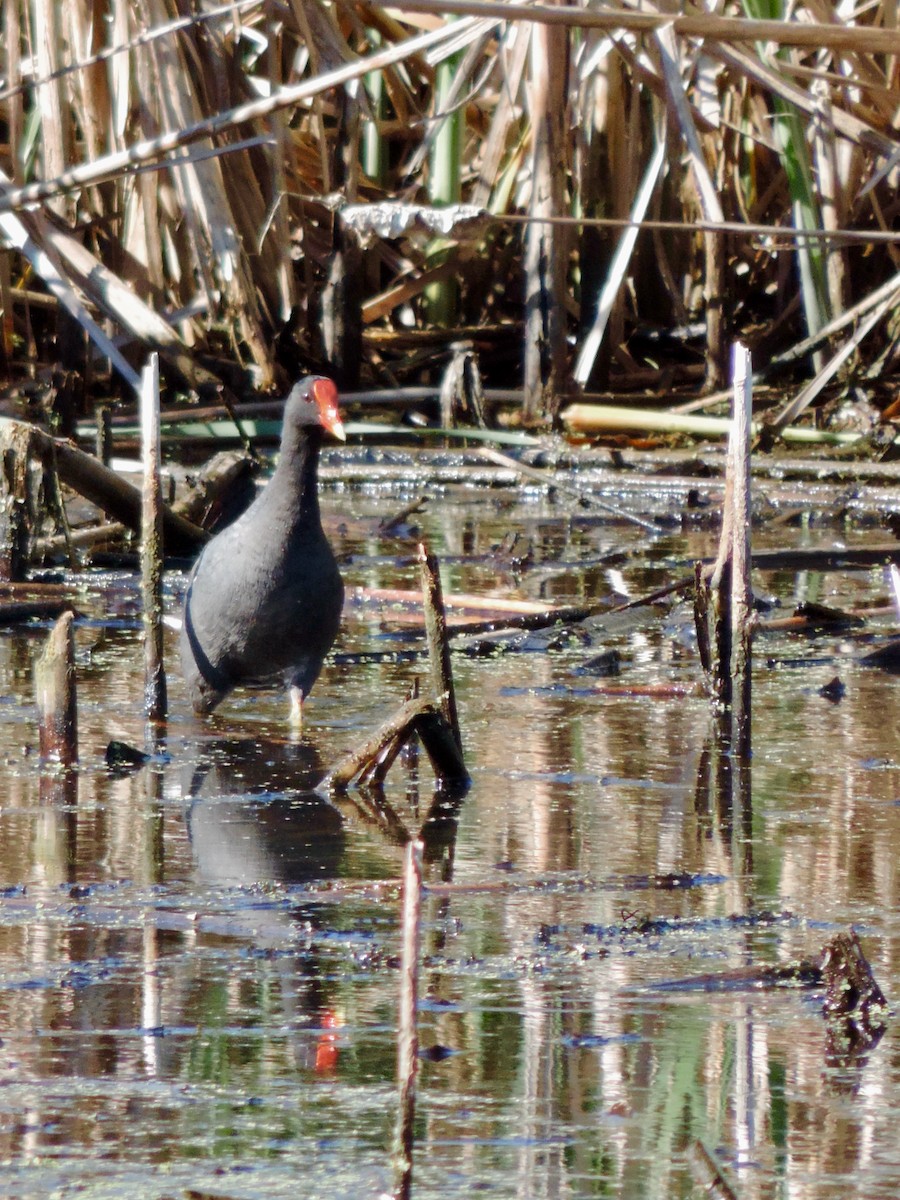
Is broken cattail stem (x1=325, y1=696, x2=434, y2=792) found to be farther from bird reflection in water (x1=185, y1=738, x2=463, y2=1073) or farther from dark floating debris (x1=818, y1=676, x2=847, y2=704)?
dark floating debris (x1=818, y1=676, x2=847, y2=704)

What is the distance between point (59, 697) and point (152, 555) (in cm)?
58

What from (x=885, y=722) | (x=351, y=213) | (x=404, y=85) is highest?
(x=404, y=85)

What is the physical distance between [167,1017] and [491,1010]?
0.41 metres

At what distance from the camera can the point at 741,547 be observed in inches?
145

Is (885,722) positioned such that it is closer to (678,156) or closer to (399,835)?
(399,835)

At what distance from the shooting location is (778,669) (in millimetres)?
4762

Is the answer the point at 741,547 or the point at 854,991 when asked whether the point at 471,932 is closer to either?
Answer: the point at 854,991

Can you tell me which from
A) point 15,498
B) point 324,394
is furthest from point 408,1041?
point 15,498

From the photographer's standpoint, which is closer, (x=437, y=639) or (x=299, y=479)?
(x=437, y=639)

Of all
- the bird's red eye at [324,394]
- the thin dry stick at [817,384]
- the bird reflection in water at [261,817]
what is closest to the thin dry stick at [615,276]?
the thin dry stick at [817,384]

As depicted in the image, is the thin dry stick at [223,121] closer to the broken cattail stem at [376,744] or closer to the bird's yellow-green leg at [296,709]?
the bird's yellow-green leg at [296,709]

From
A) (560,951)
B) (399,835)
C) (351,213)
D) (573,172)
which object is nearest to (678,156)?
(573,172)

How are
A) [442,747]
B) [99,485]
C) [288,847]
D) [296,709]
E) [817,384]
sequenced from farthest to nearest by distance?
1. [817,384]
2. [99,485]
3. [296,709]
4. [442,747]
5. [288,847]

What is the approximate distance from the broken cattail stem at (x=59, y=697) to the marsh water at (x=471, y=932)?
74 millimetres
